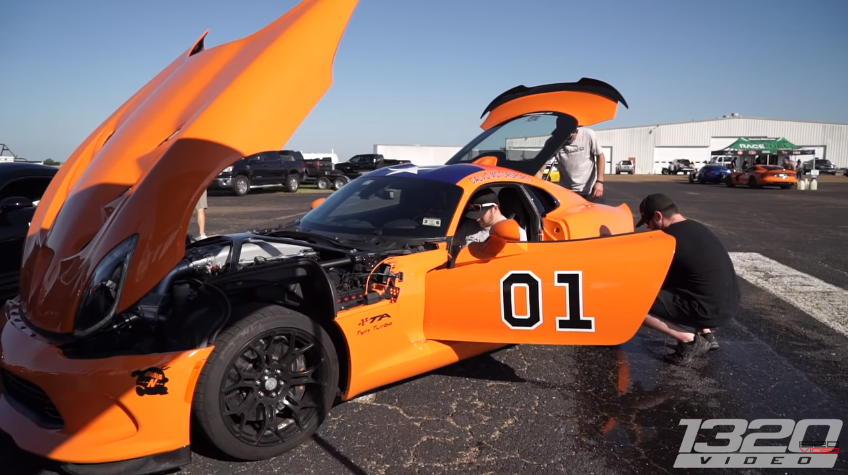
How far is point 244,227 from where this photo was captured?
1079 cm

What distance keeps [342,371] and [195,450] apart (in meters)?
0.82

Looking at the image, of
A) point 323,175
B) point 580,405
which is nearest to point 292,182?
point 323,175

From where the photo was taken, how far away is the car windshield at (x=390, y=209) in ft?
12.6

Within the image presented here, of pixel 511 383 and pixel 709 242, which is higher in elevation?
pixel 709 242

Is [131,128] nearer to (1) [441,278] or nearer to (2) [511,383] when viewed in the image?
(1) [441,278]

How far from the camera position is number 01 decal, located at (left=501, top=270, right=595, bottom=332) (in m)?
3.26

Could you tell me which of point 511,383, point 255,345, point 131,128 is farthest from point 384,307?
point 131,128

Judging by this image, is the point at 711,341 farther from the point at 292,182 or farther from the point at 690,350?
the point at 292,182

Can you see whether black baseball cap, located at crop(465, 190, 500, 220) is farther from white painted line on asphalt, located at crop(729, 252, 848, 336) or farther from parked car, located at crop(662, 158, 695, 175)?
parked car, located at crop(662, 158, 695, 175)

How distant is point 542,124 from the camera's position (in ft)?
17.3

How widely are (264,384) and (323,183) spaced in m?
23.7

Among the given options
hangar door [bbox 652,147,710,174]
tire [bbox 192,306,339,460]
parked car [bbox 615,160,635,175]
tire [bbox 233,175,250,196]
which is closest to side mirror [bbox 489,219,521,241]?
tire [bbox 192,306,339,460]

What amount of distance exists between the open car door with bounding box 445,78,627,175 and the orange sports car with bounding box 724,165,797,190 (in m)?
26.3

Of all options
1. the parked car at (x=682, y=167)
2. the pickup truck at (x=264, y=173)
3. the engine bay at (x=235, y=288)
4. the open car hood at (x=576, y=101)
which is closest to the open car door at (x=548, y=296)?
the engine bay at (x=235, y=288)
